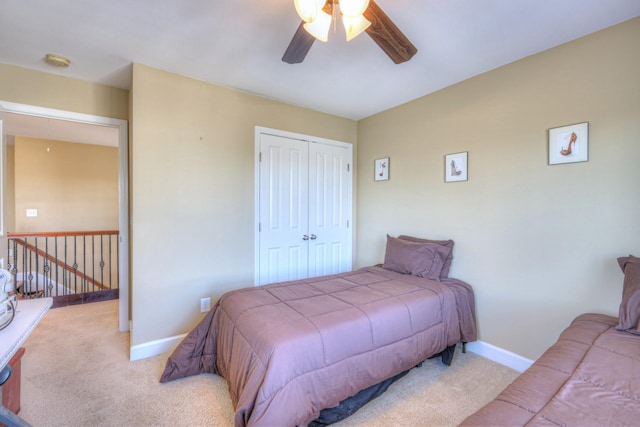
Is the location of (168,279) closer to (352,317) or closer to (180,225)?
(180,225)

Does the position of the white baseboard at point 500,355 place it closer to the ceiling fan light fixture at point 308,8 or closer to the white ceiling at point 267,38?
the white ceiling at point 267,38

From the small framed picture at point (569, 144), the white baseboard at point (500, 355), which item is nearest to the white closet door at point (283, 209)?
the white baseboard at point (500, 355)

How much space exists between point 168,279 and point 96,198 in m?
3.95

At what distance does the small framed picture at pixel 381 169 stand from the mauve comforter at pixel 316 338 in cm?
139

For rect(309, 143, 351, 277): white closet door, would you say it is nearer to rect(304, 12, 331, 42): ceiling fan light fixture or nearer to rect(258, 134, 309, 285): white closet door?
rect(258, 134, 309, 285): white closet door

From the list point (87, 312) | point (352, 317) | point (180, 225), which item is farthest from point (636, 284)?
point (87, 312)

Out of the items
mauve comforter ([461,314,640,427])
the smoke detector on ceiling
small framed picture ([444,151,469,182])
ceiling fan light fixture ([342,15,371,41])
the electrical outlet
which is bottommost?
the electrical outlet

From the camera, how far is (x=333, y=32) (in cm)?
192

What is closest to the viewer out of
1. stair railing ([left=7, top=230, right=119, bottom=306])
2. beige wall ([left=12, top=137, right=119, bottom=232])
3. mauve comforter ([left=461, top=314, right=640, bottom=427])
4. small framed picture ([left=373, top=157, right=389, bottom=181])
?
mauve comforter ([left=461, top=314, right=640, bottom=427])

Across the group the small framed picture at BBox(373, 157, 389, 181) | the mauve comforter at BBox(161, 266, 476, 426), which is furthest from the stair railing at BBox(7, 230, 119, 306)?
the small framed picture at BBox(373, 157, 389, 181)

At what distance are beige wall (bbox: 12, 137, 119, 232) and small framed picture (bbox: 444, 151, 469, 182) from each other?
5.81m

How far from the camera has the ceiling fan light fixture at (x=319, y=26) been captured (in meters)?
1.37

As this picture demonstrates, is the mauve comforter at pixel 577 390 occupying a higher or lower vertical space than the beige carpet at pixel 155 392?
higher

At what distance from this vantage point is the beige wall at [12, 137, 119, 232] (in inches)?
185
